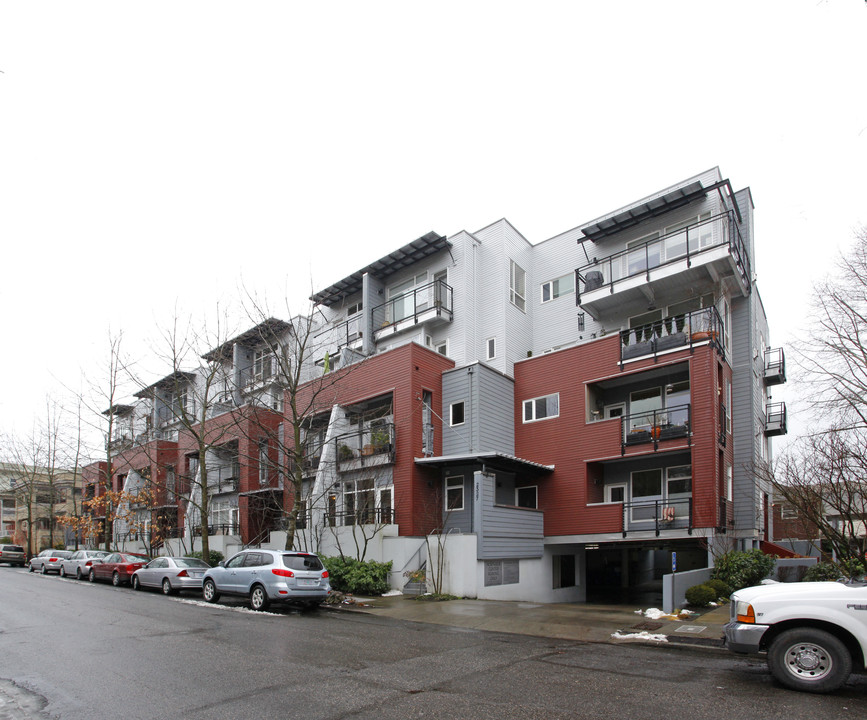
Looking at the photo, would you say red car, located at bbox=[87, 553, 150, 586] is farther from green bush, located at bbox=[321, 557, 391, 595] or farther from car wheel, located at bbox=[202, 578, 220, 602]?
green bush, located at bbox=[321, 557, 391, 595]

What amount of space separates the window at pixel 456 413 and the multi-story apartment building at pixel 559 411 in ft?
0.16

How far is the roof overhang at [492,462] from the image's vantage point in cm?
2108

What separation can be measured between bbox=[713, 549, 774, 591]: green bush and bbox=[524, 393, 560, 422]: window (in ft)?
25.8

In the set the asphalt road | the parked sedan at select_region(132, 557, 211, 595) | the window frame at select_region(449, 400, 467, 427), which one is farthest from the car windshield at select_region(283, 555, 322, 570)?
the window frame at select_region(449, 400, 467, 427)

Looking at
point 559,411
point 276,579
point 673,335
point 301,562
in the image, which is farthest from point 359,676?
point 559,411

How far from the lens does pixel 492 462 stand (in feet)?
72.2

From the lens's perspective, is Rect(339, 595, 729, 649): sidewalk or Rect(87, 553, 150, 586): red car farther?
Rect(87, 553, 150, 586): red car

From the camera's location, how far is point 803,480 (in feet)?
54.9

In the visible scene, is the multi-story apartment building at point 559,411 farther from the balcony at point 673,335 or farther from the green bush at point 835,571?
the green bush at point 835,571

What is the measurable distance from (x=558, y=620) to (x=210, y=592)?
971cm

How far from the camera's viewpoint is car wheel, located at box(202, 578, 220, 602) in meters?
17.9

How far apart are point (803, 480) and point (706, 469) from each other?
3.05m

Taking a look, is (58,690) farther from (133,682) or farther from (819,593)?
(819,593)

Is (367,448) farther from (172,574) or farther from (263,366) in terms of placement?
(263,366)
